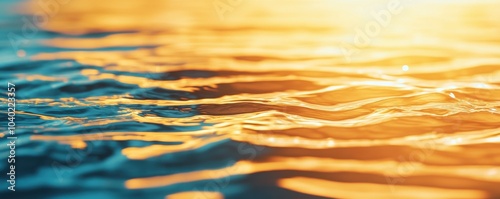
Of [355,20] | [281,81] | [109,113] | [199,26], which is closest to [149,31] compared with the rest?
[199,26]

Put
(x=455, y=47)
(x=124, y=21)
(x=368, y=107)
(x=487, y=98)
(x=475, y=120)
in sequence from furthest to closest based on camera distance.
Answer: (x=124, y=21) → (x=455, y=47) → (x=487, y=98) → (x=368, y=107) → (x=475, y=120)

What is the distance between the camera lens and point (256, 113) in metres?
Result: 3.82

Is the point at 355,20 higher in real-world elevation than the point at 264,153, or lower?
higher

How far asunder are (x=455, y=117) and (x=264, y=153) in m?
1.32

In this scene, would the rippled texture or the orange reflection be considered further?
the rippled texture

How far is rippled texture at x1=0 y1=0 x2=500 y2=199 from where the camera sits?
2773 mm

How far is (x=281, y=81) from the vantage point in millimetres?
4988

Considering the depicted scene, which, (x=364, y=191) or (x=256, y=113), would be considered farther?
(x=256, y=113)

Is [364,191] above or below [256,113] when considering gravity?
below

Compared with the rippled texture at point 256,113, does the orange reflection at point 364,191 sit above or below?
below

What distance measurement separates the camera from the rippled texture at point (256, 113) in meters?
2.77

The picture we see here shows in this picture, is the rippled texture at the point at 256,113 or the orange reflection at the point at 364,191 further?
the rippled texture at the point at 256,113

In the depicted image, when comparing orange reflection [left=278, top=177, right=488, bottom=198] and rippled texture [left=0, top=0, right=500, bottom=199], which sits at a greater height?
rippled texture [left=0, top=0, right=500, bottom=199]

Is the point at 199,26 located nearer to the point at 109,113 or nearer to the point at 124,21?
the point at 124,21
